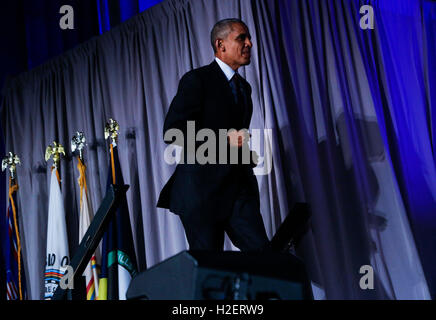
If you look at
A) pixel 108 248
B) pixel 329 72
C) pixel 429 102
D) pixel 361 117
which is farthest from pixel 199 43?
pixel 429 102

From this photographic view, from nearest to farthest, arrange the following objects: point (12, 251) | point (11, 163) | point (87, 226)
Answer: point (87, 226) → point (12, 251) → point (11, 163)

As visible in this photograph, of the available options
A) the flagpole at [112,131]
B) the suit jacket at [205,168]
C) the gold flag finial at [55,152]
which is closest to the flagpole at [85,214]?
the gold flag finial at [55,152]

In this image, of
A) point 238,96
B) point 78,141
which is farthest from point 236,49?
point 78,141

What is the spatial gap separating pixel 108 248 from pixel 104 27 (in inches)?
88.7

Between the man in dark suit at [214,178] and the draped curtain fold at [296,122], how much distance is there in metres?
1.21

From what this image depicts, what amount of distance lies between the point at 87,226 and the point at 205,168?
7.40 feet

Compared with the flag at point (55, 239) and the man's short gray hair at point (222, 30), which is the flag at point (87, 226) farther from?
the man's short gray hair at point (222, 30)

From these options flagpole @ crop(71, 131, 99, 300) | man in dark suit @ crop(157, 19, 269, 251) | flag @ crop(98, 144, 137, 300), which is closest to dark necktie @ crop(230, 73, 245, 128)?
man in dark suit @ crop(157, 19, 269, 251)

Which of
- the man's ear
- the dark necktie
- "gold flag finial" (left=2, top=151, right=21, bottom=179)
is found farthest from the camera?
"gold flag finial" (left=2, top=151, right=21, bottom=179)

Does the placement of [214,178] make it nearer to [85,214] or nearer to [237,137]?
[237,137]

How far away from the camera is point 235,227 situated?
8.73 ft

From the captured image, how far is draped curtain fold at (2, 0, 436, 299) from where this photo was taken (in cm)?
396

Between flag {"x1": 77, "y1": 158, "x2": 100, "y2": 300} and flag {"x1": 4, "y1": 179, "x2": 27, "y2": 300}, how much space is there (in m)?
0.62

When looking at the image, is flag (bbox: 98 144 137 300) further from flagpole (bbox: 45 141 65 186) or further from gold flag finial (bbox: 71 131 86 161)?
flagpole (bbox: 45 141 65 186)
